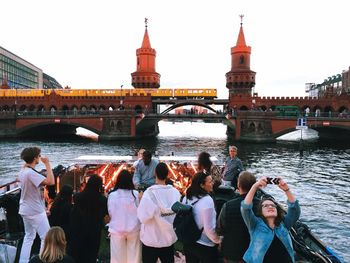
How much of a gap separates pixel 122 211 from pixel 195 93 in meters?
63.8

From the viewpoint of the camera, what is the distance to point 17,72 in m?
110

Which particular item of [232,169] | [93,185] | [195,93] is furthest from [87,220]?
[195,93]

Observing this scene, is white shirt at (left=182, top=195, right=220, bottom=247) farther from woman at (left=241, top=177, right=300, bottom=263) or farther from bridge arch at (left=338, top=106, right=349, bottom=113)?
bridge arch at (left=338, top=106, right=349, bottom=113)

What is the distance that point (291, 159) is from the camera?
3509 centimetres

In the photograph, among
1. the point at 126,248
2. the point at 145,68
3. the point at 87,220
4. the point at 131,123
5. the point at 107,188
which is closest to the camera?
the point at 87,220

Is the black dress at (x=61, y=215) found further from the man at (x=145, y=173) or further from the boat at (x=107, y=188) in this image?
the man at (x=145, y=173)

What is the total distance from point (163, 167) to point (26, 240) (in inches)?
99.1

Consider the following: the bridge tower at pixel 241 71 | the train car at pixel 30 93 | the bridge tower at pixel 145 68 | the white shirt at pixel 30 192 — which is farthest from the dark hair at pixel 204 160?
the bridge tower at pixel 145 68

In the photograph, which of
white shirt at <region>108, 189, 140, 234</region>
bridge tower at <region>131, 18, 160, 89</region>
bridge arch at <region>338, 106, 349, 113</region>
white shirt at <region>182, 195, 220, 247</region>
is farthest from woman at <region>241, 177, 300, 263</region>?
bridge tower at <region>131, 18, 160, 89</region>

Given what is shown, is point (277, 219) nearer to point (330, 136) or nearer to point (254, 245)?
point (254, 245)

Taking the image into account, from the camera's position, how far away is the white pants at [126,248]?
16.9 feet

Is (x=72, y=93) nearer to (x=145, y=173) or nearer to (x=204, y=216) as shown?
(x=145, y=173)

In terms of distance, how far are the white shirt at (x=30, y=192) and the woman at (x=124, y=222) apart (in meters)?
1.17

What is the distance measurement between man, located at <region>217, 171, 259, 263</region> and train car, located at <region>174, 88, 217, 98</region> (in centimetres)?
6382
